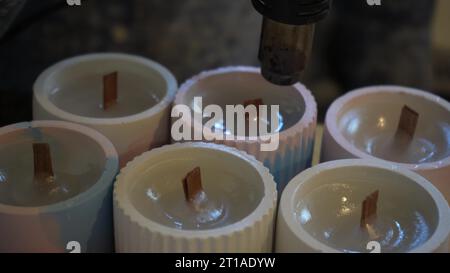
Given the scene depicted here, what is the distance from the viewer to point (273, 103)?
699mm

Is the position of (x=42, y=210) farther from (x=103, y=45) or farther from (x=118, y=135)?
(x=103, y=45)

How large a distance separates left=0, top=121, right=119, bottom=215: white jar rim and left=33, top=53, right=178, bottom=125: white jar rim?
1 centimetres

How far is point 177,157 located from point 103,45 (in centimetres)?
43

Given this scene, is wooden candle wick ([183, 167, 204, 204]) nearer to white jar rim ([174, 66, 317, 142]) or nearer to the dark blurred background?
white jar rim ([174, 66, 317, 142])

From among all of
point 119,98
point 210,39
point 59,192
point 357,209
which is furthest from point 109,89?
point 210,39

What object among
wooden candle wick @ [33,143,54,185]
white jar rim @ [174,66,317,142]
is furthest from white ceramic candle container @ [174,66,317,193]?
wooden candle wick @ [33,143,54,185]

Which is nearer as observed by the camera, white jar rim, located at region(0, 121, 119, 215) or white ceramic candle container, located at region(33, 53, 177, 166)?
white jar rim, located at region(0, 121, 119, 215)

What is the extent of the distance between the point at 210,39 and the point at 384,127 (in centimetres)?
40

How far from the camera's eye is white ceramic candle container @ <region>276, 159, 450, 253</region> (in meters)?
0.53

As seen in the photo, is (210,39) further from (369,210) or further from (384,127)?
(369,210)

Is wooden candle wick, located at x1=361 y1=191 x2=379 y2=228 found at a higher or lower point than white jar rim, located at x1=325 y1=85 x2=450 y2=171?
lower

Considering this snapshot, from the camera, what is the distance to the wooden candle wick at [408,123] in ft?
2.13

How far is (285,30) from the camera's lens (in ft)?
1.81

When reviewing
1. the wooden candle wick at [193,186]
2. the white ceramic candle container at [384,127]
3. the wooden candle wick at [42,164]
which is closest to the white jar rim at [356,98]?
the white ceramic candle container at [384,127]
